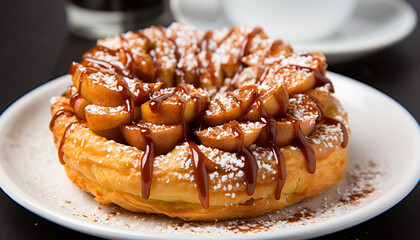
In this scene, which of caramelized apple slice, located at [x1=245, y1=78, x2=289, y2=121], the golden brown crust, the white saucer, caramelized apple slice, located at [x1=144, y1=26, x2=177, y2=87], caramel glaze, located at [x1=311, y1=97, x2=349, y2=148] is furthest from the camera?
the white saucer

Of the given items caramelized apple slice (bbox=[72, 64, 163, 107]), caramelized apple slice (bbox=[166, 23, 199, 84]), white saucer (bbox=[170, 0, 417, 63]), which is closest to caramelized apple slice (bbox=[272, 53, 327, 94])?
caramelized apple slice (bbox=[166, 23, 199, 84])

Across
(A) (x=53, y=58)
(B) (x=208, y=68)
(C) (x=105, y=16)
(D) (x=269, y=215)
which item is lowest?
(A) (x=53, y=58)

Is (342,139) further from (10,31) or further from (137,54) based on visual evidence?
(10,31)

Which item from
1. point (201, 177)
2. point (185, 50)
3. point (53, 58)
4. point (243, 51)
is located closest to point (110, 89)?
point (201, 177)

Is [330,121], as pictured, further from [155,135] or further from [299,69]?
[155,135]

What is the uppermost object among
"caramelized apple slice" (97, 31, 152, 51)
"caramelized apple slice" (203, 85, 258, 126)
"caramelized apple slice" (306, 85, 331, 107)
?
"caramelized apple slice" (203, 85, 258, 126)

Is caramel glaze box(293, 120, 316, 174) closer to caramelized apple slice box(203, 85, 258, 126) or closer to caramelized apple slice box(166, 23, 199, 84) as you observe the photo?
caramelized apple slice box(203, 85, 258, 126)
